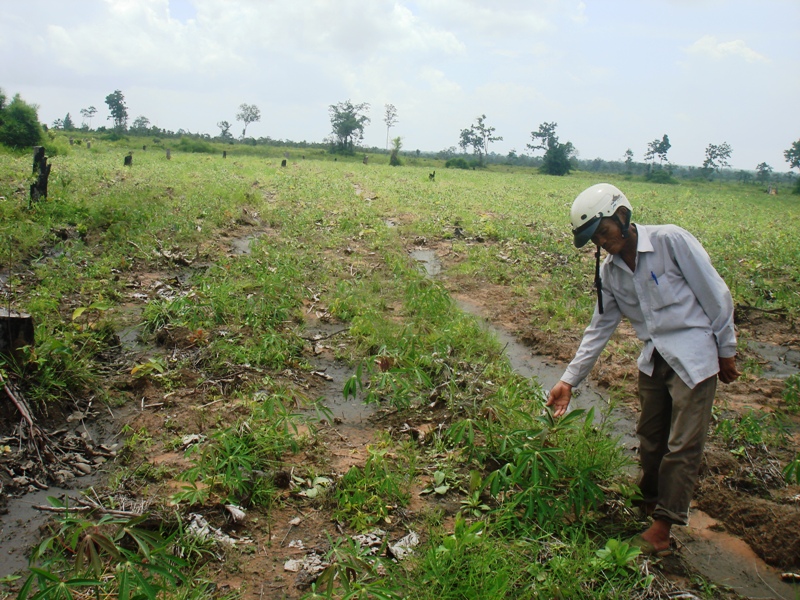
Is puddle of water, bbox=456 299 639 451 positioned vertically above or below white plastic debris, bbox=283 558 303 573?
above

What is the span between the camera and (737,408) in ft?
14.5

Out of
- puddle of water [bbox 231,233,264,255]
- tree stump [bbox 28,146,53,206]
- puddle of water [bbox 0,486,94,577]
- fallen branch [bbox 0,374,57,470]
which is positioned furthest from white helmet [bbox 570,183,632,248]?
tree stump [bbox 28,146,53,206]

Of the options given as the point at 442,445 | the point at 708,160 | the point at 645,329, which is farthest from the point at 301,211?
the point at 708,160

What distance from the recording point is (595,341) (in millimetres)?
3023

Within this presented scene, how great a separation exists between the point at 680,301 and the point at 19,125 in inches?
1020

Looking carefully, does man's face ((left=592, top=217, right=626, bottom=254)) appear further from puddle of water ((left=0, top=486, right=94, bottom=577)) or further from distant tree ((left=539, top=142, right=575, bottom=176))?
distant tree ((left=539, top=142, right=575, bottom=176))

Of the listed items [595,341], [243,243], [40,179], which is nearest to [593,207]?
[595,341]

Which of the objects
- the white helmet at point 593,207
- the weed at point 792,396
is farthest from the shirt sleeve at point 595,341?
the weed at point 792,396

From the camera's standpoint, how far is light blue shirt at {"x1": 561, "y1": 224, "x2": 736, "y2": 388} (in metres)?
2.57

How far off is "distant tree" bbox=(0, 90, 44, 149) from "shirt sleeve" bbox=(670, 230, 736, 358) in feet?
83.8

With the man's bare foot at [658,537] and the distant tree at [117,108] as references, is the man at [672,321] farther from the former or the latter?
the distant tree at [117,108]

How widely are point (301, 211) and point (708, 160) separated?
63.4m

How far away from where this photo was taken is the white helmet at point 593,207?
266cm

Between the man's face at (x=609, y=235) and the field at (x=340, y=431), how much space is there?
818 mm
